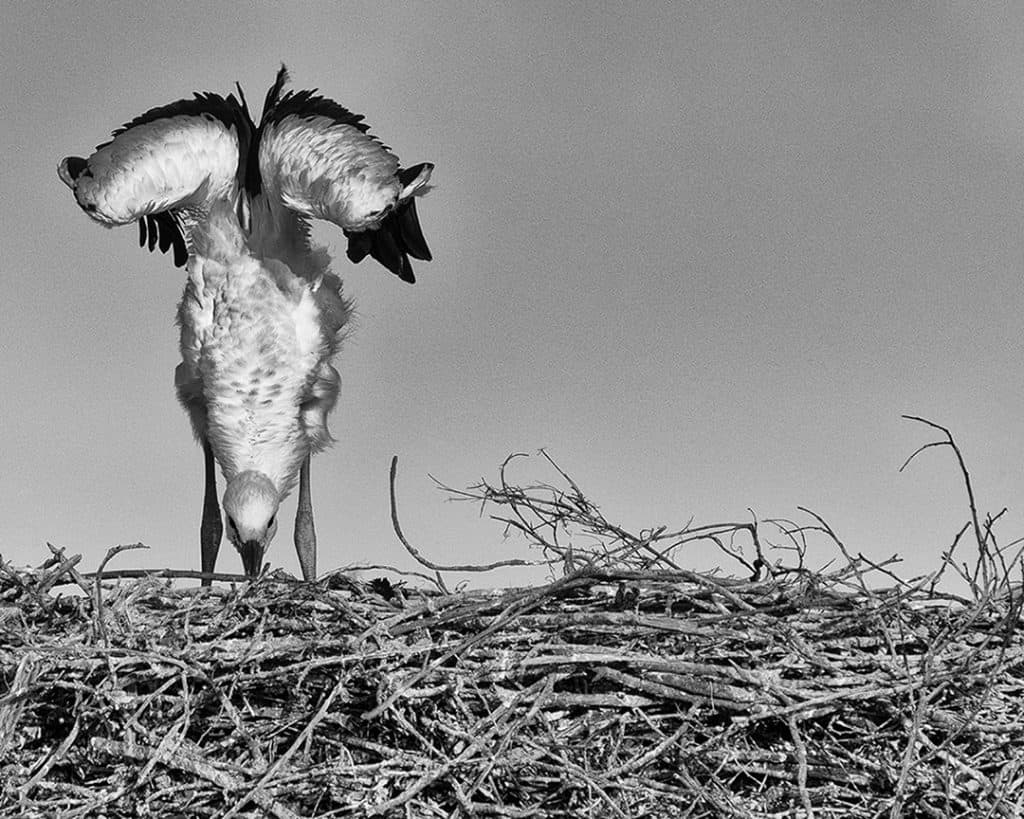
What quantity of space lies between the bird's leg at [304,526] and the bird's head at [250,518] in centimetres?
64

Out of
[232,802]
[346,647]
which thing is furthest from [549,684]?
[232,802]

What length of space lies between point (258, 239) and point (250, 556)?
139cm

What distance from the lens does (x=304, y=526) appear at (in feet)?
21.1

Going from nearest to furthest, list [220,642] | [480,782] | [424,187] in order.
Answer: [480,782] < [220,642] < [424,187]

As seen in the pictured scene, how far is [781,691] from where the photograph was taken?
329 centimetres

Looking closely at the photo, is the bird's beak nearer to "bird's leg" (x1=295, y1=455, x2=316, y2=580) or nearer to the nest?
"bird's leg" (x1=295, y1=455, x2=316, y2=580)

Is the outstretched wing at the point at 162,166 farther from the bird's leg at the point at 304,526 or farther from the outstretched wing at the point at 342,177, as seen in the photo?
the bird's leg at the point at 304,526

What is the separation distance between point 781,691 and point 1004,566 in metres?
0.73

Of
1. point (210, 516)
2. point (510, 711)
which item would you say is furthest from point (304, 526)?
point (510, 711)

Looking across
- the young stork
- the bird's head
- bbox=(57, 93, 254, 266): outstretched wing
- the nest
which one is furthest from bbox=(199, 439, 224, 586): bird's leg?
the nest

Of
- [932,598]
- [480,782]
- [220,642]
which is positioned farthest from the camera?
[932,598]

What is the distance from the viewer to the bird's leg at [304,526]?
643 cm

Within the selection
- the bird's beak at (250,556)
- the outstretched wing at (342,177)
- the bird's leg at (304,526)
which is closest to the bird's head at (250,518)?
the bird's beak at (250,556)

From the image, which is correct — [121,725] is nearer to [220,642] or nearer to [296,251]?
[220,642]
